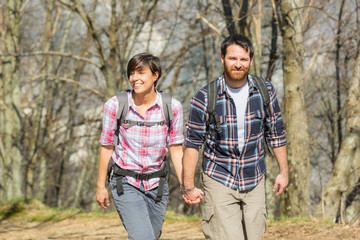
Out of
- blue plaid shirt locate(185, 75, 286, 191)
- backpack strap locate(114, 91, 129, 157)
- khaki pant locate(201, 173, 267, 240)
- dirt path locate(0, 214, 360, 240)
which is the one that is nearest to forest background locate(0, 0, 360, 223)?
dirt path locate(0, 214, 360, 240)

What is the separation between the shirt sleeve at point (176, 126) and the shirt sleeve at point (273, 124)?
635 millimetres

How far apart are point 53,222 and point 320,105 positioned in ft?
45.8

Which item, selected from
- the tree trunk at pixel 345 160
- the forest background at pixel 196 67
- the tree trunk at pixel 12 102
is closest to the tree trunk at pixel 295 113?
the forest background at pixel 196 67

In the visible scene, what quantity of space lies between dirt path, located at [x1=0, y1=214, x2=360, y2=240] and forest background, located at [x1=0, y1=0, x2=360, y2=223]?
150 cm

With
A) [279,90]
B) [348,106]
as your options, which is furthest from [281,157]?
[279,90]

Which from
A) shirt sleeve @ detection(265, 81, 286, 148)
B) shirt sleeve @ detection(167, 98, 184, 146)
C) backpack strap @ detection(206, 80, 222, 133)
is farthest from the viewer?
shirt sleeve @ detection(167, 98, 184, 146)

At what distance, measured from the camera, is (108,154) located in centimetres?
366

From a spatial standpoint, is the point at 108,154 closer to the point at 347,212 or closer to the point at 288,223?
the point at 288,223

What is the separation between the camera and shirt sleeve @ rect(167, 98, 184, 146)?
3.68 m

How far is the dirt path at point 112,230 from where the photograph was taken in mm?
6158

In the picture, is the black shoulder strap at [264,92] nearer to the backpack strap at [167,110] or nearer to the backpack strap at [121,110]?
the backpack strap at [167,110]

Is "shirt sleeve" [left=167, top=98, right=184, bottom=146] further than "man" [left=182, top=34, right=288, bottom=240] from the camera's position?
Yes

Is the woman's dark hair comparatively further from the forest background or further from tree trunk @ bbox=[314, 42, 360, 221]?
tree trunk @ bbox=[314, 42, 360, 221]

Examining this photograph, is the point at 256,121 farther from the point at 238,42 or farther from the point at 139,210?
the point at 139,210
